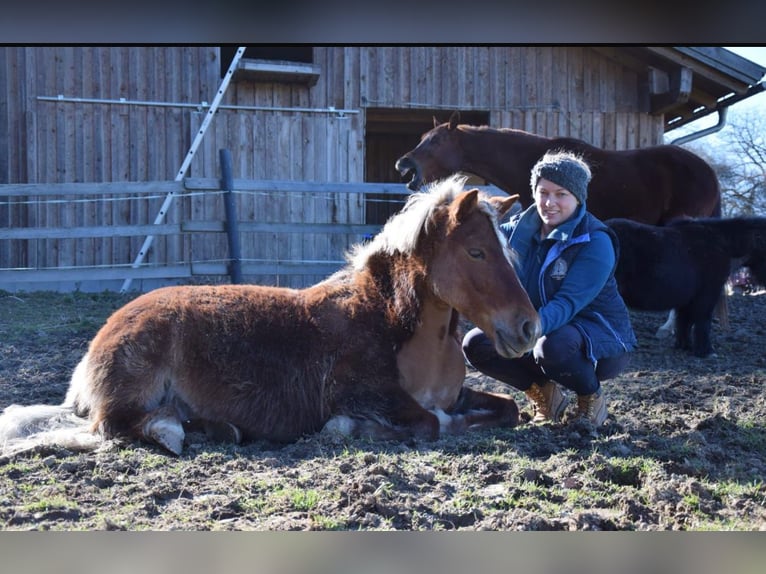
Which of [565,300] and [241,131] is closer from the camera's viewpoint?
[565,300]

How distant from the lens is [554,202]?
12.2 feet

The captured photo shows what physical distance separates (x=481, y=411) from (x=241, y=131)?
5.76m

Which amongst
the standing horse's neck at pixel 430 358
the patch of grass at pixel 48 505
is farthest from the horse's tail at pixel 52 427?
the standing horse's neck at pixel 430 358

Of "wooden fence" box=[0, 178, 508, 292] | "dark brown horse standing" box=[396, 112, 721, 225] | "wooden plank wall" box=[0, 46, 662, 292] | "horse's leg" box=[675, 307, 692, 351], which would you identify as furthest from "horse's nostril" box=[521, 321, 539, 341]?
"wooden plank wall" box=[0, 46, 662, 292]

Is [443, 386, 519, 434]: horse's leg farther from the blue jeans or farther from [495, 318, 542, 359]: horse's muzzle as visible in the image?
[495, 318, 542, 359]: horse's muzzle

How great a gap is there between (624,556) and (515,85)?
7023 mm

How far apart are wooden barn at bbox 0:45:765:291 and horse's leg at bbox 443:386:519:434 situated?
4.57m

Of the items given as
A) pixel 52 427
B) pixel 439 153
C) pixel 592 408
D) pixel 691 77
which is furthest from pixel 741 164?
pixel 52 427

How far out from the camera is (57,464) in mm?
3176

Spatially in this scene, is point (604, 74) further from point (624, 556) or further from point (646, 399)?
point (624, 556)

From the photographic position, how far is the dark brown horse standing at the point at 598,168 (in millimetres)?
7156

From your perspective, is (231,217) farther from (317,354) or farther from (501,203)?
(501,203)
